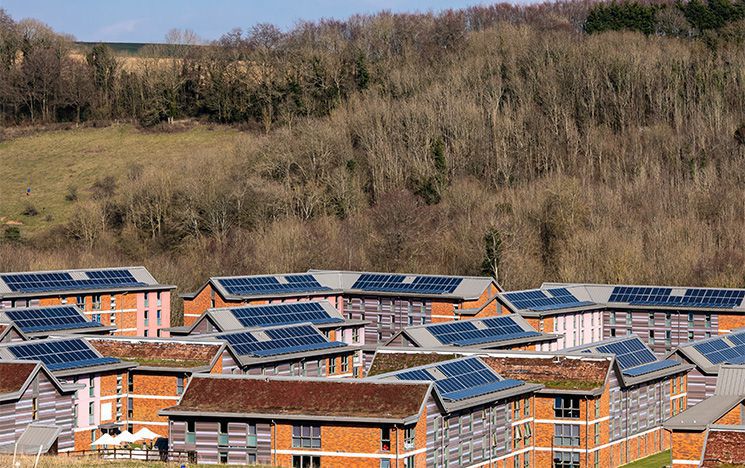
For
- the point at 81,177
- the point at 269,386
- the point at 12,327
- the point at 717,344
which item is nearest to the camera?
the point at 269,386

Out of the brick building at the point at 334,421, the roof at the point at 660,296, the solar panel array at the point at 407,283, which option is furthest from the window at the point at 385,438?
the roof at the point at 660,296

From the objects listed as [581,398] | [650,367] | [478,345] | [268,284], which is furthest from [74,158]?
[581,398]

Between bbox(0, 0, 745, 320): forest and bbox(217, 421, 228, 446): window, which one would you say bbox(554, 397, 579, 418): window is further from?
bbox(0, 0, 745, 320): forest

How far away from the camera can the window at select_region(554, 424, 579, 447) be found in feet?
178

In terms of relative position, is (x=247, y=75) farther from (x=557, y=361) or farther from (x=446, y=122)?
(x=557, y=361)

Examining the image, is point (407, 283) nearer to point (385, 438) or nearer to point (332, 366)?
point (332, 366)

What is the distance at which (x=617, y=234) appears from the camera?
96750 mm

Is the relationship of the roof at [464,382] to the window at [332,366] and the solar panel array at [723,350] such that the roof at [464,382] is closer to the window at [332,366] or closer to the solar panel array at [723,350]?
the window at [332,366]

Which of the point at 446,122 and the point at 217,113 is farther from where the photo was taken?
the point at 217,113

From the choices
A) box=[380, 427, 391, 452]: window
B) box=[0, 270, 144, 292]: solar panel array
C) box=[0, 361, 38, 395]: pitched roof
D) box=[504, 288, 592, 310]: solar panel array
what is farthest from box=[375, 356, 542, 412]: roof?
box=[0, 270, 144, 292]: solar panel array

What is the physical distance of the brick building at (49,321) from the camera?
63.2 m

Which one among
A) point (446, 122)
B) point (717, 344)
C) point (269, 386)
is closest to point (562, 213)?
point (446, 122)

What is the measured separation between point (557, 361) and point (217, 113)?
86009 millimetres

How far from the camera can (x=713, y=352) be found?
65.0 meters
